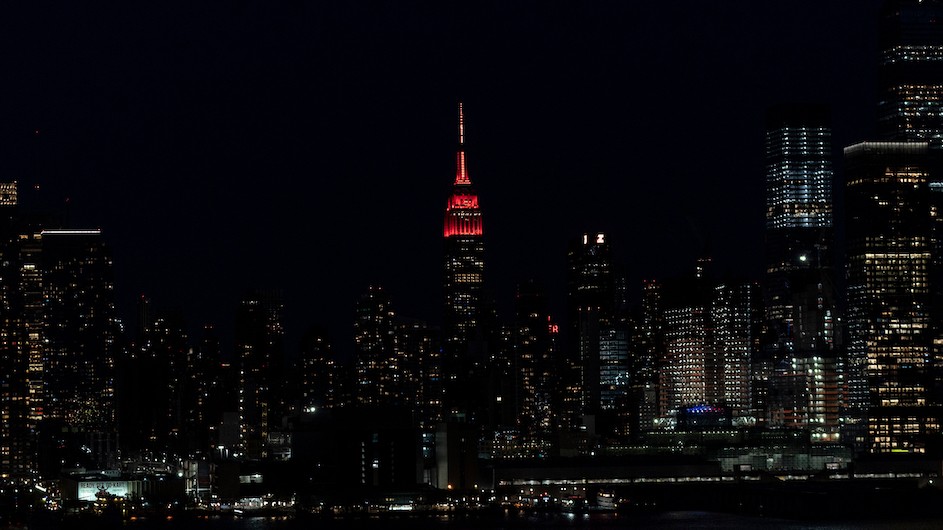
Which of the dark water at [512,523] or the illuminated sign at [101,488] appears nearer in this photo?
the dark water at [512,523]

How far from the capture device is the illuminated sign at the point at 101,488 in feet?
522

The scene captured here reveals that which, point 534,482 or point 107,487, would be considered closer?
point 107,487

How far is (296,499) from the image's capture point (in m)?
151

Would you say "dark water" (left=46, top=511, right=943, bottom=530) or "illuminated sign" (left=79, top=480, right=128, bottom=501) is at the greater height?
"illuminated sign" (left=79, top=480, right=128, bottom=501)

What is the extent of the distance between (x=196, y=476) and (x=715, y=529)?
175 feet

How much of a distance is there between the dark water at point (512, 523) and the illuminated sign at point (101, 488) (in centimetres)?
2037

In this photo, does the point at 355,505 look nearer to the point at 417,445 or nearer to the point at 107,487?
the point at 417,445

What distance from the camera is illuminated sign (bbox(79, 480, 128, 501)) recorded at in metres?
159

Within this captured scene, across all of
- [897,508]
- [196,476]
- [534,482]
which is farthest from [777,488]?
[196,476]

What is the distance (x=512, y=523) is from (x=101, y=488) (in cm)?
4366

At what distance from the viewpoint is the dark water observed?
129 metres

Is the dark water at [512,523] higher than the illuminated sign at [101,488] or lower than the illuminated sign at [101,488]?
lower

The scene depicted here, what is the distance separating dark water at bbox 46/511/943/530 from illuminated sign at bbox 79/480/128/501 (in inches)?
802

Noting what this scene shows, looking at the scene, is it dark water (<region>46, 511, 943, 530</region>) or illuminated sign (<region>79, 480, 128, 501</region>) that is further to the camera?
illuminated sign (<region>79, 480, 128, 501</region>)
